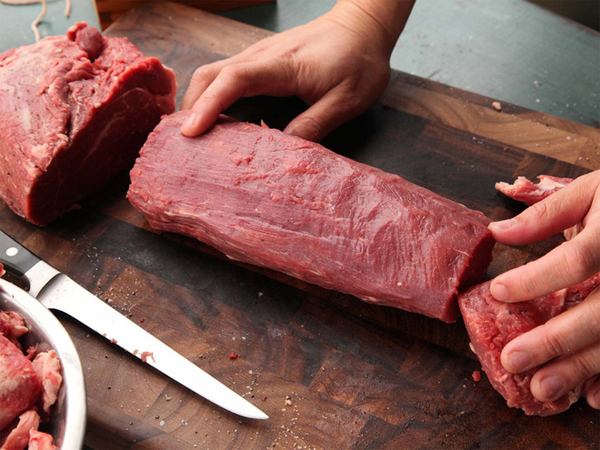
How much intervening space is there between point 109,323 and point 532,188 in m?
1.98

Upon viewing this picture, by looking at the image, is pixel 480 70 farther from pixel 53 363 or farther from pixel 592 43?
pixel 53 363

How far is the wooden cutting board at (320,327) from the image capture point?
2213mm

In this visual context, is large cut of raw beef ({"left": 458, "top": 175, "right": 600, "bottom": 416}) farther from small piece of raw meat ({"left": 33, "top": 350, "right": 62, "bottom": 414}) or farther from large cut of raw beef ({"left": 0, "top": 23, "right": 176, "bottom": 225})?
large cut of raw beef ({"left": 0, "top": 23, "right": 176, "bottom": 225})

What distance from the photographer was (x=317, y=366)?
94.0 inches

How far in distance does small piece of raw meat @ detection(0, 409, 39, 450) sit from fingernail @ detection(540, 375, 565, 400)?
67.4 inches

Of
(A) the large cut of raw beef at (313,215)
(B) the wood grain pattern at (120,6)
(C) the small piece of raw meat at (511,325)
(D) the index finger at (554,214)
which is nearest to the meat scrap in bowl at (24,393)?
(A) the large cut of raw beef at (313,215)

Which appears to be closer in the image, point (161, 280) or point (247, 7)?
point (161, 280)

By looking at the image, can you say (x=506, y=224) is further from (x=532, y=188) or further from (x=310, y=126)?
(x=310, y=126)

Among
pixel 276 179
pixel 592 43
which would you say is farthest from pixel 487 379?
pixel 592 43

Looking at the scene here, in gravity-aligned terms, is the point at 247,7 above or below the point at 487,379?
above

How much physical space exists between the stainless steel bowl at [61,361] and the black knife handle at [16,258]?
1.01ft

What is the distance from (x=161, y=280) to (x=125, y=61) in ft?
3.70

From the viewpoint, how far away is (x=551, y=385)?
2.04 meters

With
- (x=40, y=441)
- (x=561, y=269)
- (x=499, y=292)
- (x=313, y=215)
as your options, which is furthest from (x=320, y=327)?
(x=40, y=441)
